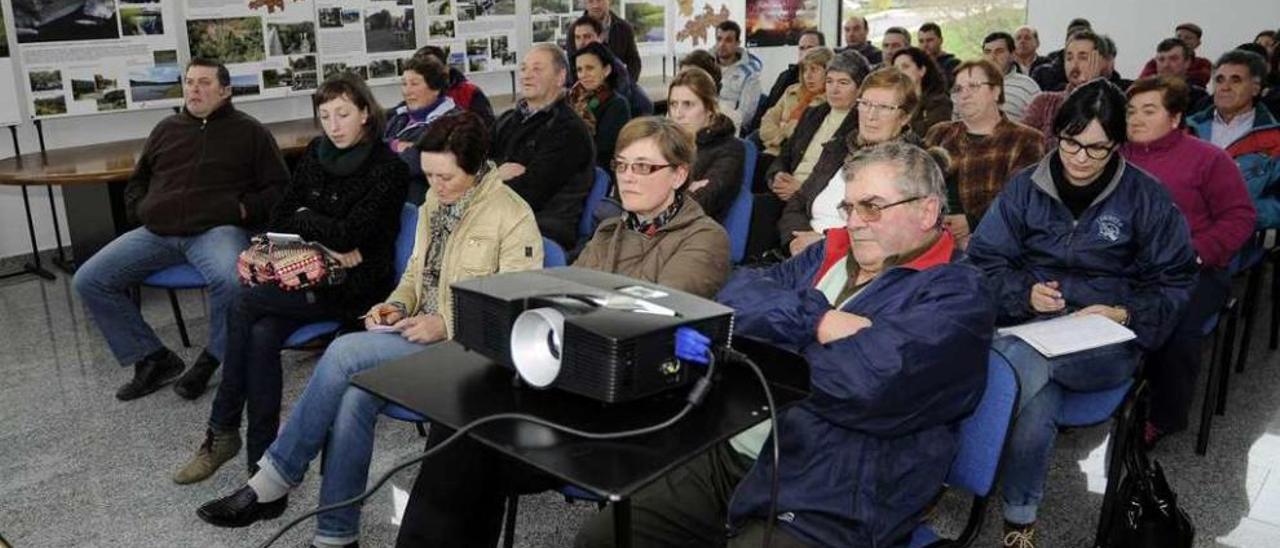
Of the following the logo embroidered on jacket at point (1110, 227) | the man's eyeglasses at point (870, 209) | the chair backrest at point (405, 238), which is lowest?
the chair backrest at point (405, 238)

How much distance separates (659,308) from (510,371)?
0.85 feet

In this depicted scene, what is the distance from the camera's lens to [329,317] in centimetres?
296

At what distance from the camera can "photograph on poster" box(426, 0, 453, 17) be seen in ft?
21.7

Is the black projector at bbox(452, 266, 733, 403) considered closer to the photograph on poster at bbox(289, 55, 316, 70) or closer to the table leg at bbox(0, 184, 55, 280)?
the table leg at bbox(0, 184, 55, 280)

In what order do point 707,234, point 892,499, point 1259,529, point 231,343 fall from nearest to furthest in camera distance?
1. point 892,499
2. point 707,234
3. point 1259,529
4. point 231,343

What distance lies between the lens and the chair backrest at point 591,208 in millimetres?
3857

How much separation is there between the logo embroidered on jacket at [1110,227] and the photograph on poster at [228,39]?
476cm

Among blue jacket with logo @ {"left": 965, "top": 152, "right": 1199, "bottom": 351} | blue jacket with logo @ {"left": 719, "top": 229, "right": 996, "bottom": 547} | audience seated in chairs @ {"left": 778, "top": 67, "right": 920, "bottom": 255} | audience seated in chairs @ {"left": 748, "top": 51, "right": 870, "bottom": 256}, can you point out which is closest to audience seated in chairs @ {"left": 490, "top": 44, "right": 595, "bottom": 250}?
audience seated in chairs @ {"left": 748, "top": 51, "right": 870, "bottom": 256}

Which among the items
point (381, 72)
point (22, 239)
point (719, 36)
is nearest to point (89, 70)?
point (22, 239)

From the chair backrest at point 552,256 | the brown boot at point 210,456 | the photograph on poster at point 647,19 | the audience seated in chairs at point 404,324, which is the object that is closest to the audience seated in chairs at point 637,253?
the chair backrest at point 552,256

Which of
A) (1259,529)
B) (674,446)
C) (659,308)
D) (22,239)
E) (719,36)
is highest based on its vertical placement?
(719,36)

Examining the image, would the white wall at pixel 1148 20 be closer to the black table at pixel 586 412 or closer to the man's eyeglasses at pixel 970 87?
the man's eyeglasses at pixel 970 87

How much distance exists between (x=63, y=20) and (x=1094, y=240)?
4998mm

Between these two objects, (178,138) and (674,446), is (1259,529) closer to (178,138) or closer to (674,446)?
(674,446)
